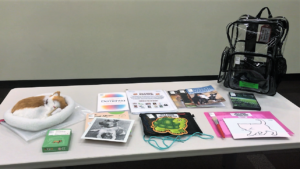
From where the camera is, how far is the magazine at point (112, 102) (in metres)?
1.11

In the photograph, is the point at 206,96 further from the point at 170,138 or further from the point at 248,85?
the point at 170,138

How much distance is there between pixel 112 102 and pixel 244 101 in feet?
2.41

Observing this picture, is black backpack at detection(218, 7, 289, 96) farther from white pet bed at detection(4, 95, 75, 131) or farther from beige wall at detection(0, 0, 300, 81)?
beige wall at detection(0, 0, 300, 81)

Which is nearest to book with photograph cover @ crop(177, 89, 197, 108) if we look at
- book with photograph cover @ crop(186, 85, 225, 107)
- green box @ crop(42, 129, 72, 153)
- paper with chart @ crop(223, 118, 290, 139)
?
book with photograph cover @ crop(186, 85, 225, 107)

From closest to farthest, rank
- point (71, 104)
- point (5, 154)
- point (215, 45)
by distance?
1. point (5, 154)
2. point (71, 104)
3. point (215, 45)

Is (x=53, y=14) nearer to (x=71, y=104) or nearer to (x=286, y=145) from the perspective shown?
(x=71, y=104)

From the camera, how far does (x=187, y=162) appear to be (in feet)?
5.35

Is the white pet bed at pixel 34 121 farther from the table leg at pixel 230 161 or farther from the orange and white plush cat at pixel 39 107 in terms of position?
the table leg at pixel 230 161

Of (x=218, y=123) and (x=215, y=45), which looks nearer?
(x=218, y=123)

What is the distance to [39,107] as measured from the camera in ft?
3.23

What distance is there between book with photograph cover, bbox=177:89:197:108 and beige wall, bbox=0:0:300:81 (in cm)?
152

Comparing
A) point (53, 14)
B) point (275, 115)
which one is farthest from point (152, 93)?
point (53, 14)

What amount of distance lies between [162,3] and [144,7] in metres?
0.22

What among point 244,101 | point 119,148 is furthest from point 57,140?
point 244,101
